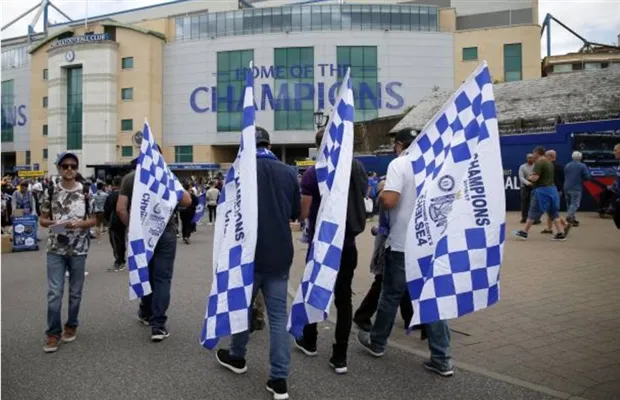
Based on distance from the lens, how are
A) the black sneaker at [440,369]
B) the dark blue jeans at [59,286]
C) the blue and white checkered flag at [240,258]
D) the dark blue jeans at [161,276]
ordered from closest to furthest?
1. the blue and white checkered flag at [240,258]
2. the black sneaker at [440,369]
3. the dark blue jeans at [59,286]
4. the dark blue jeans at [161,276]

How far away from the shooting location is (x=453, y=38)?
56.9 m

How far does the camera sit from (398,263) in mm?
4465

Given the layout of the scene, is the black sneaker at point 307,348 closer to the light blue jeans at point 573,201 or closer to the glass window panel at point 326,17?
the light blue jeans at point 573,201

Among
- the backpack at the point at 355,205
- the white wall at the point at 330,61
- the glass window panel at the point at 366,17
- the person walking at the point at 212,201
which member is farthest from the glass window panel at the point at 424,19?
the backpack at the point at 355,205

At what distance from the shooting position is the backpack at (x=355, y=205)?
4516 mm

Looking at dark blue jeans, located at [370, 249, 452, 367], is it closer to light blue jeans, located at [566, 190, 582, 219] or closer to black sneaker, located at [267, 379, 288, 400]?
black sneaker, located at [267, 379, 288, 400]

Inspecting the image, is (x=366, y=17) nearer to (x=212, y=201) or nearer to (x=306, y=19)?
(x=306, y=19)

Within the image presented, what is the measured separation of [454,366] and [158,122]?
5975cm

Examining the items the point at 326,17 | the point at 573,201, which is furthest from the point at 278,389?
the point at 326,17

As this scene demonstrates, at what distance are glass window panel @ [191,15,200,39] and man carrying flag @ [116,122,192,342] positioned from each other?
190ft

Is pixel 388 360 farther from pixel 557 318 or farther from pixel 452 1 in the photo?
pixel 452 1

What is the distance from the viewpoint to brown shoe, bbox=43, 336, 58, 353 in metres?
4.95

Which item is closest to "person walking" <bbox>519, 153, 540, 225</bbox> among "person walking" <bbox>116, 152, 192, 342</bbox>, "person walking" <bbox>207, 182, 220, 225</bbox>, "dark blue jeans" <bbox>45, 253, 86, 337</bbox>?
"person walking" <bbox>116, 152, 192, 342</bbox>

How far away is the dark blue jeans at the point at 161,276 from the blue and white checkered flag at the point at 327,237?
1.84 meters
